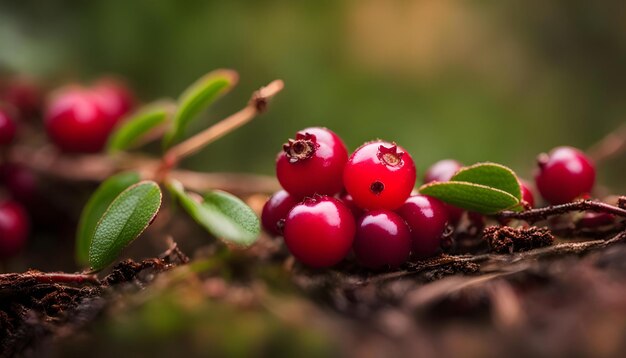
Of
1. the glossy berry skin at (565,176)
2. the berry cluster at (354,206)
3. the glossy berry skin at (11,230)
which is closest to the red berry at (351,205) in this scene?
the berry cluster at (354,206)

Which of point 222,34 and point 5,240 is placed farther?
point 222,34

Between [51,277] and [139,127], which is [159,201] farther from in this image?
[139,127]

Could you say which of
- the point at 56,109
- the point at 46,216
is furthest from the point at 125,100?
the point at 46,216

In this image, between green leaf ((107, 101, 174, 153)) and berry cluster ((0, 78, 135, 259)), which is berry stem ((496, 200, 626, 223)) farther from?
berry cluster ((0, 78, 135, 259))

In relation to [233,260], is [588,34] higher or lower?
higher

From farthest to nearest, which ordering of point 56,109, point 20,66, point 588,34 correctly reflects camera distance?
1. point 588,34
2. point 20,66
3. point 56,109

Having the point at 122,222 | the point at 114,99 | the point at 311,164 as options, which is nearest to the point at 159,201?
the point at 122,222

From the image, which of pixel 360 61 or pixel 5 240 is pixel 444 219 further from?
pixel 360 61
